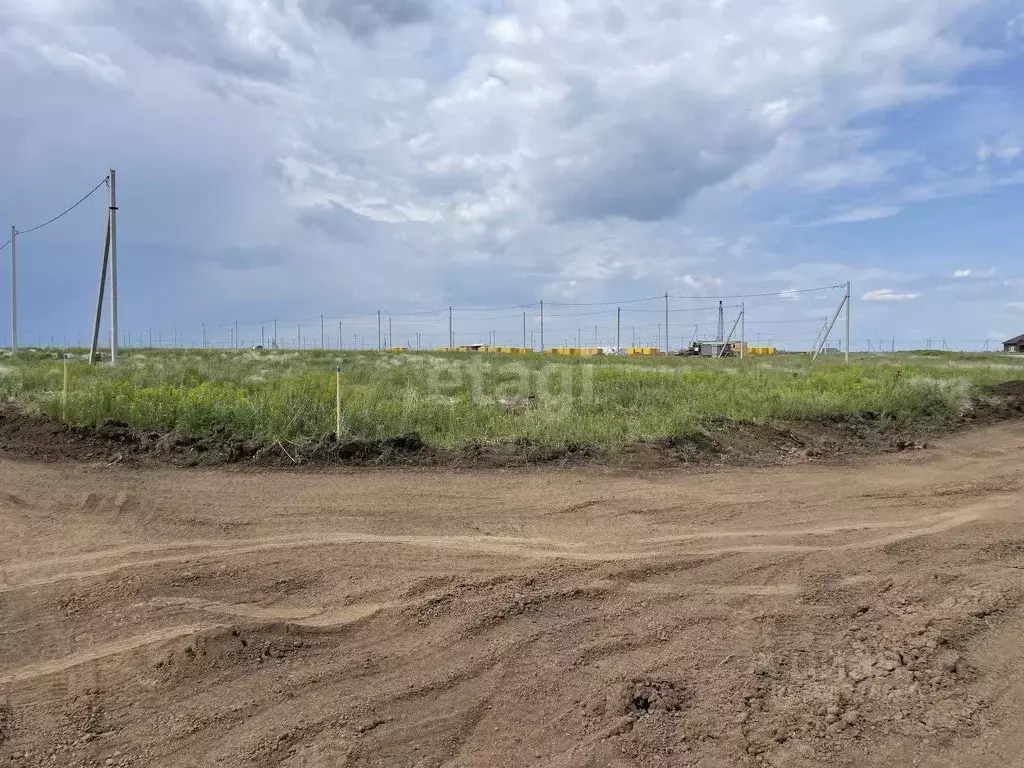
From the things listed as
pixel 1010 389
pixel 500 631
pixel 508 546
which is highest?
pixel 1010 389

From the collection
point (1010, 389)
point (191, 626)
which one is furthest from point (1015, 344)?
point (191, 626)

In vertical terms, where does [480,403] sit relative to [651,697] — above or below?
above

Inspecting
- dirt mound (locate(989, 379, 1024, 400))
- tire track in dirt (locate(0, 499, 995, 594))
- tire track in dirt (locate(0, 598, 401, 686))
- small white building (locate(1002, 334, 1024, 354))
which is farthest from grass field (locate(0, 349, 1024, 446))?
small white building (locate(1002, 334, 1024, 354))

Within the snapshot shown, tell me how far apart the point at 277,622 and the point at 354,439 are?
515 centimetres

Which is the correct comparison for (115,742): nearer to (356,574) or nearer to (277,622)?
(277,622)

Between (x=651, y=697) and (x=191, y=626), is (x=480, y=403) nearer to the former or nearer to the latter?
(x=191, y=626)

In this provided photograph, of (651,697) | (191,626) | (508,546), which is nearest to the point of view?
(651,697)

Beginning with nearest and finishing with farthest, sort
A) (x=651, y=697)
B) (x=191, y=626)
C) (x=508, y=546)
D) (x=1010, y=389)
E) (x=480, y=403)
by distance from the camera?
1. (x=651, y=697)
2. (x=191, y=626)
3. (x=508, y=546)
4. (x=480, y=403)
5. (x=1010, y=389)

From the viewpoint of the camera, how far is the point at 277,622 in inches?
178

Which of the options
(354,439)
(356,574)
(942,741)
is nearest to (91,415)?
(354,439)

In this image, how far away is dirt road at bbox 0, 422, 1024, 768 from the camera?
11.3 feet

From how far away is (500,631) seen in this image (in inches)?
177

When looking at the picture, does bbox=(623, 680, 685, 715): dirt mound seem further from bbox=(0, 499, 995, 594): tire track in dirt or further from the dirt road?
bbox=(0, 499, 995, 594): tire track in dirt

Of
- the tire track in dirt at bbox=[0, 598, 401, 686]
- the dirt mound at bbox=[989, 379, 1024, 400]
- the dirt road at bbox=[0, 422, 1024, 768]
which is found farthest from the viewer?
the dirt mound at bbox=[989, 379, 1024, 400]
